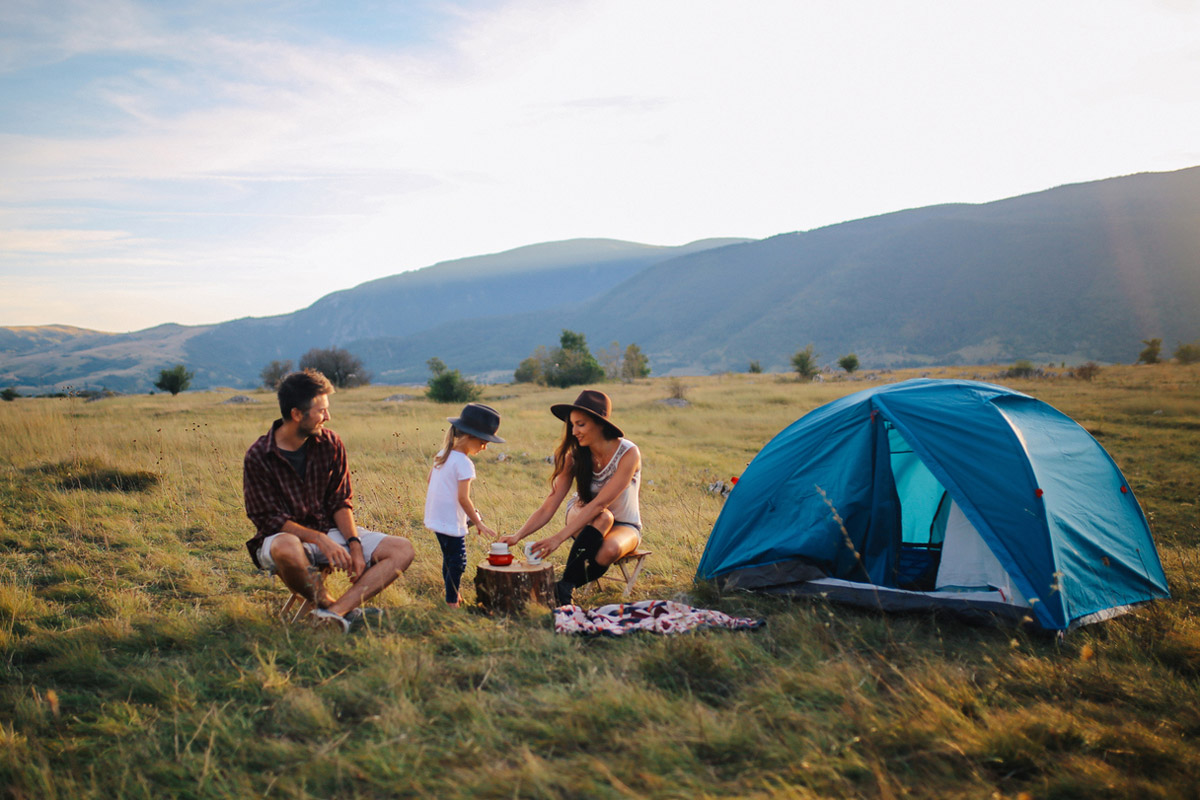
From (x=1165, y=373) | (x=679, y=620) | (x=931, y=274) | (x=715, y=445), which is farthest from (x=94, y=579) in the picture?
(x=931, y=274)

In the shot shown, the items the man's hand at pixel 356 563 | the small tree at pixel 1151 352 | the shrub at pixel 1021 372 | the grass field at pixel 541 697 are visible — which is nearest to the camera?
the grass field at pixel 541 697

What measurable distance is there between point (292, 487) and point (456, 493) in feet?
3.67

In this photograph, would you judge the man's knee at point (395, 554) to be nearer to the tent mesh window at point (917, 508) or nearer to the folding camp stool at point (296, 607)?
the folding camp stool at point (296, 607)

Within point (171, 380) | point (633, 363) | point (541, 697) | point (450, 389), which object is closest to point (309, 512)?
point (541, 697)

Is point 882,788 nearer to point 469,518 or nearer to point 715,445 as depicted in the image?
point 469,518

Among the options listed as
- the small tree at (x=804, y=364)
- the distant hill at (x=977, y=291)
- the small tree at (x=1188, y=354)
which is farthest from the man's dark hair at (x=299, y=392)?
the distant hill at (x=977, y=291)

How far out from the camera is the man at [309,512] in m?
4.26

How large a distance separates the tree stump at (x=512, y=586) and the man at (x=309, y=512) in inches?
22.7

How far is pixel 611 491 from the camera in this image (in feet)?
16.8

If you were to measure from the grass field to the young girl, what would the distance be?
1.09 feet

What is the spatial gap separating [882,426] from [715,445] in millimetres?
10122

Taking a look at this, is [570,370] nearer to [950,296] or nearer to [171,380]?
[171,380]

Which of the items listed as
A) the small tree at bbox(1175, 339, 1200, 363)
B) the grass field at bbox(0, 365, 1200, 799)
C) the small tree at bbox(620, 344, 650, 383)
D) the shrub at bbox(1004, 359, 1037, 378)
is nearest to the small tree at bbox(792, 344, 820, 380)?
the shrub at bbox(1004, 359, 1037, 378)

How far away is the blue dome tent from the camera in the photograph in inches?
179
